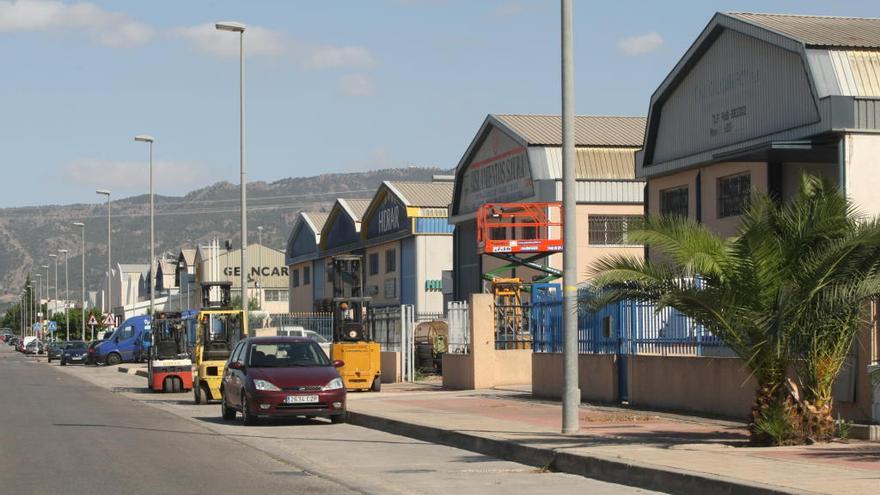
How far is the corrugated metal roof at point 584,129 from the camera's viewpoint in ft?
150

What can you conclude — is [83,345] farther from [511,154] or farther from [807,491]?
[807,491]

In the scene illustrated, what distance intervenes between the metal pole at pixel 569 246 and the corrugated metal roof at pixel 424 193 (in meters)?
40.9

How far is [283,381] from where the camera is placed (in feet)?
74.7

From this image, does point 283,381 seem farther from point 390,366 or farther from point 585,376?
point 390,366

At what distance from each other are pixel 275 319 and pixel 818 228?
36.7 m

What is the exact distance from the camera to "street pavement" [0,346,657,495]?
13.9 metres

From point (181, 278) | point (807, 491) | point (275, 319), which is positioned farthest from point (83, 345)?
point (807, 491)

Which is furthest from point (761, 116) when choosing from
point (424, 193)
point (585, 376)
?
point (424, 193)

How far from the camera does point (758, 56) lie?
2880 centimetres

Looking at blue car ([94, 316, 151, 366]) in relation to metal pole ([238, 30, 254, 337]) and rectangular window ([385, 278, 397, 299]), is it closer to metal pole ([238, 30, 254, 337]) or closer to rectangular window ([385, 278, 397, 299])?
rectangular window ([385, 278, 397, 299])

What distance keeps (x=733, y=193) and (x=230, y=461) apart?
1751 centimetres

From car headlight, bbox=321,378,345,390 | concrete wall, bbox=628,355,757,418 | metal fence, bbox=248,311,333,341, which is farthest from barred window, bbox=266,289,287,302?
concrete wall, bbox=628,355,757,418

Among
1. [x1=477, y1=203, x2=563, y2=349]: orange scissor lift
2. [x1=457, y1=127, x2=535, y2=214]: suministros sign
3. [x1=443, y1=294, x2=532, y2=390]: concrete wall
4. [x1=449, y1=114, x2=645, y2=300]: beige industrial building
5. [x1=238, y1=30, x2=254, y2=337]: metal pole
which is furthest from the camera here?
[x1=457, y1=127, x2=535, y2=214]: suministros sign

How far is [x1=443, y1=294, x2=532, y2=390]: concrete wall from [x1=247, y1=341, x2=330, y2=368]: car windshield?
7.25 metres
